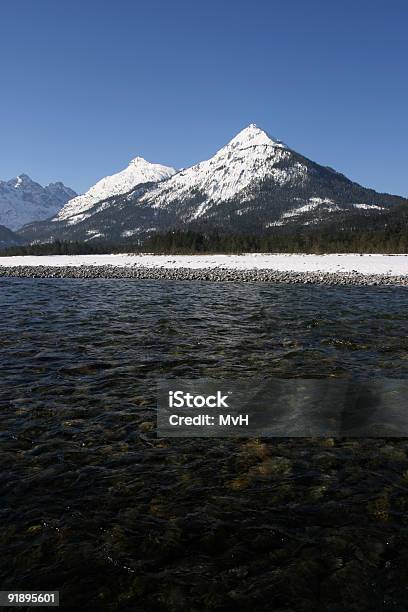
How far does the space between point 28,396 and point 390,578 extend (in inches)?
350

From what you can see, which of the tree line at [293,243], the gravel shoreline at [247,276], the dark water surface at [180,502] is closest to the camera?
the dark water surface at [180,502]

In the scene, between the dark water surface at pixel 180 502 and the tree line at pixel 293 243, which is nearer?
the dark water surface at pixel 180 502

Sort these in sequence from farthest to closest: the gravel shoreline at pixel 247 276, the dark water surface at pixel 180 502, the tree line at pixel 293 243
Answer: the tree line at pixel 293 243, the gravel shoreline at pixel 247 276, the dark water surface at pixel 180 502

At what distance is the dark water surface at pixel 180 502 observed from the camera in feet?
16.2

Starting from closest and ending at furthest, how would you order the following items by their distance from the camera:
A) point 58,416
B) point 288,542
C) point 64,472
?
point 288,542 → point 64,472 → point 58,416

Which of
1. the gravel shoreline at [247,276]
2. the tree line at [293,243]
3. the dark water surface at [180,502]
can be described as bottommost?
the dark water surface at [180,502]

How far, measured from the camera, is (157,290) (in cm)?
4050

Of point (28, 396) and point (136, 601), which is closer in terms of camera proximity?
point (136, 601)

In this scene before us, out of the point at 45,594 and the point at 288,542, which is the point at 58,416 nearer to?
the point at 45,594

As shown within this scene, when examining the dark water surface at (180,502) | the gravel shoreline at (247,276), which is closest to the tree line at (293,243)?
the gravel shoreline at (247,276)

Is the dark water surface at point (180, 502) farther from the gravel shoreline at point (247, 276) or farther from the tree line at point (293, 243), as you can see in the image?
the tree line at point (293, 243)

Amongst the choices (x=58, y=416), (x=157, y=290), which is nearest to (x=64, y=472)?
(x=58, y=416)

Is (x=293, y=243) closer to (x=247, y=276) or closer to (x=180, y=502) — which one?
(x=247, y=276)

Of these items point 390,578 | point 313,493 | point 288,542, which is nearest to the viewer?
point 390,578
